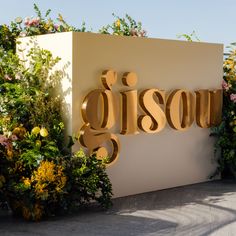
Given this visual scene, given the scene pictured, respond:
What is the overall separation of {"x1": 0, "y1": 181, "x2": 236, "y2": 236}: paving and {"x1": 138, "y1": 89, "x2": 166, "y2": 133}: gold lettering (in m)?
0.86

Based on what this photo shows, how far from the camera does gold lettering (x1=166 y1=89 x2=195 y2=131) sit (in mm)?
7095

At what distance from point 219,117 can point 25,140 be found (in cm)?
318

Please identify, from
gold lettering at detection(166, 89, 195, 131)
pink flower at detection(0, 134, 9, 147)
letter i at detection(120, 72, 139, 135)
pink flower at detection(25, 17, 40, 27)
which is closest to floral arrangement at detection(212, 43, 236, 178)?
gold lettering at detection(166, 89, 195, 131)

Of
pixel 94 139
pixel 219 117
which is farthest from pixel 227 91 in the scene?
pixel 94 139

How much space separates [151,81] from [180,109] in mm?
680

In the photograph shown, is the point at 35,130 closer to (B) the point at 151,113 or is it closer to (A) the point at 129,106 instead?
(A) the point at 129,106

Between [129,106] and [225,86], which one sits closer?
[129,106]

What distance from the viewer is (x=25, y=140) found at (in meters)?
5.88

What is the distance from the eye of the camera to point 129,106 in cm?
657

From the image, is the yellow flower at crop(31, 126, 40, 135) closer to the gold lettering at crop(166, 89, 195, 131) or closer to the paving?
the paving

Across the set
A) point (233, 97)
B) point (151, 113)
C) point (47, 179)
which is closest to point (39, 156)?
point (47, 179)

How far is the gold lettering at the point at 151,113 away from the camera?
6711 mm

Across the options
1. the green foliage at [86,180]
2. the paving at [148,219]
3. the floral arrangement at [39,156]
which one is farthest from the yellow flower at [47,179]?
the paving at [148,219]

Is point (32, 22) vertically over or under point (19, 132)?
over
